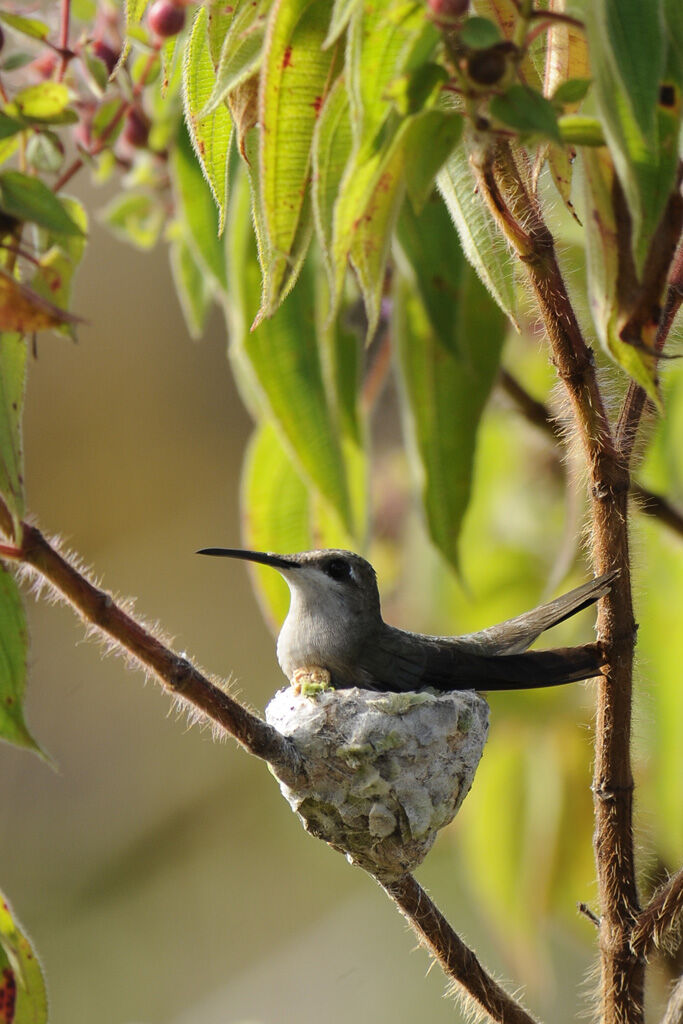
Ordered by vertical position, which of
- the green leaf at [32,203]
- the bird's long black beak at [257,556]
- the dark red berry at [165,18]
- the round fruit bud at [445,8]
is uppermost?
the dark red berry at [165,18]

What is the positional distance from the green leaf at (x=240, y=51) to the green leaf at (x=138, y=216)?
1.42 meters

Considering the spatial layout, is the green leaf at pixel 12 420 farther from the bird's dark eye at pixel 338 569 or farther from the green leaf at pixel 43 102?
the bird's dark eye at pixel 338 569

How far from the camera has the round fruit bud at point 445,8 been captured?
36.2 inches

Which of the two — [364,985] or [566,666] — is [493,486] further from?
[364,985]

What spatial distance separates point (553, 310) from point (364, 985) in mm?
5506

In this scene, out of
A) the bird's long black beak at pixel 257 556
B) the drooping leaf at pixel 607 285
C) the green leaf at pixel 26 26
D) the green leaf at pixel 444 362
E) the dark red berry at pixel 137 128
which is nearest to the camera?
the drooping leaf at pixel 607 285

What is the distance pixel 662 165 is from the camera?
0.94 m

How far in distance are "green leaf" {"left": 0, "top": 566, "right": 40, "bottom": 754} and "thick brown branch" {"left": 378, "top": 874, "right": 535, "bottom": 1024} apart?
451mm

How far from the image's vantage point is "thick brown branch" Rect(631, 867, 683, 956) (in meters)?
1.29

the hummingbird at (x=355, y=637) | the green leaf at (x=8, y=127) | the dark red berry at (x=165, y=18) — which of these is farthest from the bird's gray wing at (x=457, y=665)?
the dark red berry at (x=165, y=18)

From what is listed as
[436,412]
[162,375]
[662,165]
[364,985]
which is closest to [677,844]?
[436,412]

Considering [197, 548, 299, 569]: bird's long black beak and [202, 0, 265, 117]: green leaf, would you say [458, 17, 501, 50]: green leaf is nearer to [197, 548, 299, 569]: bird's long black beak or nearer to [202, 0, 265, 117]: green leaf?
[202, 0, 265, 117]: green leaf

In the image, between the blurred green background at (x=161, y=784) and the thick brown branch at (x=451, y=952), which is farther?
the blurred green background at (x=161, y=784)

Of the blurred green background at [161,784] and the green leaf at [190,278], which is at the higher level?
the green leaf at [190,278]
